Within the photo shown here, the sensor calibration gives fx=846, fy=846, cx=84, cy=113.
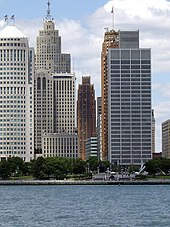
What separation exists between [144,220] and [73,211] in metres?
20.3

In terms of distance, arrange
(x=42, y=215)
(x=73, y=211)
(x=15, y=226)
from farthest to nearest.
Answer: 1. (x=73, y=211)
2. (x=42, y=215)
3. (x=15, y=226)

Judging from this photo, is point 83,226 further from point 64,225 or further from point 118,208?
point 118,208

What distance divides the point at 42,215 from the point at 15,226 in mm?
17756

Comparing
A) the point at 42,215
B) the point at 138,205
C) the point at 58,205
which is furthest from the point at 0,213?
the point at 138,205

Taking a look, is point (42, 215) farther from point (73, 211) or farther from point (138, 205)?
point (138, 205)

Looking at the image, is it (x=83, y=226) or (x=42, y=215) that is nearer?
(x=83, y=226)

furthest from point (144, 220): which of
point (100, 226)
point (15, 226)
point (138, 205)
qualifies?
point (138, 205)

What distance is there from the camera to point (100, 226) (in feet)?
351

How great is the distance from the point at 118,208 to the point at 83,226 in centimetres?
3495

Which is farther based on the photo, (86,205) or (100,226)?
(86,205)

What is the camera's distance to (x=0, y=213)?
131 metres

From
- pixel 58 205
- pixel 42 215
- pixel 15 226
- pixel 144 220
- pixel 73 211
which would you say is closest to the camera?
pixel 15 226

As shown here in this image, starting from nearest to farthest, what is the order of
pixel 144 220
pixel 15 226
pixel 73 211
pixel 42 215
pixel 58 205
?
pixel 15 226
pixel 144 220
pixel 42 215
pixel 73 211
pixel 58 205

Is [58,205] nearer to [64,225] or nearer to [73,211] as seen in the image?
[73,211]
